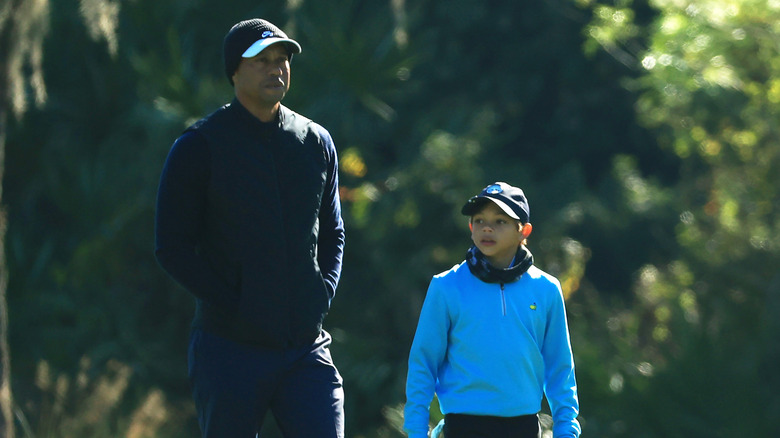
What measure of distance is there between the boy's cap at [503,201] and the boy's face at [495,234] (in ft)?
0.07

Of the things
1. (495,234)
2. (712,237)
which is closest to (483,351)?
(495,234)

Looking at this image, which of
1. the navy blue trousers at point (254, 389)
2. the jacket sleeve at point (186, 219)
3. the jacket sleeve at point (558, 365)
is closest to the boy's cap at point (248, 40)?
the jacket sleeve at point (186, 219)

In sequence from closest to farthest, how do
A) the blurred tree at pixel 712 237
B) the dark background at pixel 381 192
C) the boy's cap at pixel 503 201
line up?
the boy's cap at pixel 503 201 → the blurred tree at pixel 712 237 → the dark background at pixel 381 192

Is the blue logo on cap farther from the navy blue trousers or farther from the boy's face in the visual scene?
the navy blue trousers

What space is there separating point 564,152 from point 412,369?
15500 millimetres

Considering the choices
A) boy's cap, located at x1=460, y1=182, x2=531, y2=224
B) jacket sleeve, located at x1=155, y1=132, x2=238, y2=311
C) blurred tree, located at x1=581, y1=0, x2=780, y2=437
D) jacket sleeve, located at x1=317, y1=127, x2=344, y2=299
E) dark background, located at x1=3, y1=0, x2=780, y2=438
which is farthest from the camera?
dark background, located at x1=3, y1=0, x2=780, y2=438

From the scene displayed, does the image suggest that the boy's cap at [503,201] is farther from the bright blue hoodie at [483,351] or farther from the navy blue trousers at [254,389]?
the navy blue trousers at [254,389]

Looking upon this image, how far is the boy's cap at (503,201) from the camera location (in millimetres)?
3498

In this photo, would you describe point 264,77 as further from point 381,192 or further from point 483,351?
point 381,192

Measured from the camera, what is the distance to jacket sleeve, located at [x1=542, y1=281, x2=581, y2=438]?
3.54 metres

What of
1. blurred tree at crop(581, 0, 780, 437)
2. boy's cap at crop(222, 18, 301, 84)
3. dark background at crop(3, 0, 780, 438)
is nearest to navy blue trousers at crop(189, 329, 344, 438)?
boy's cap at crop(222, 18, 301, 84)

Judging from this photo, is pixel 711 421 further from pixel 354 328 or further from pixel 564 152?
pixel 564 152

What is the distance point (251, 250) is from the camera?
3395 millimetres

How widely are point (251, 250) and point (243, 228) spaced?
0.06 meters
